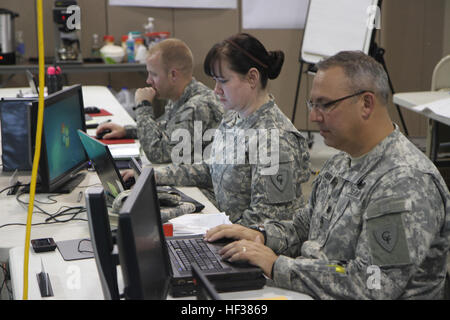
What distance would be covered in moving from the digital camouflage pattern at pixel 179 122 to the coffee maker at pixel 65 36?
7.97 ft

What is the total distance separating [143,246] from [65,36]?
4.31 metres

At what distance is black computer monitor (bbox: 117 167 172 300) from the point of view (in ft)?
3.21

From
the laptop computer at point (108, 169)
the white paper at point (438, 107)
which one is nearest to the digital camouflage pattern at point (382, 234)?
the laptop computer at point (108, 169)

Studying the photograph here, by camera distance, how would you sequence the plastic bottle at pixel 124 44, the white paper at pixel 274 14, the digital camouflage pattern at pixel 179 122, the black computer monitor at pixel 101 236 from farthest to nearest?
the white paper at pixel 274 14
the plastic bottle at pixel 124 44
the digital camouflage pattern at pixel 179 122
the black computer monitor at pixel 101 236

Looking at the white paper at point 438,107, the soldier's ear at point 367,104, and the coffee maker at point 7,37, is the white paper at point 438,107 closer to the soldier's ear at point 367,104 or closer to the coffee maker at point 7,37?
the soldier's ear at point 367,104

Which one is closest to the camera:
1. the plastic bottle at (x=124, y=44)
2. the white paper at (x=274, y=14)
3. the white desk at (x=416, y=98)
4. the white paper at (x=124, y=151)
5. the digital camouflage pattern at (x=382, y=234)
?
the digital camouflage pattern at (x=382, y=234)

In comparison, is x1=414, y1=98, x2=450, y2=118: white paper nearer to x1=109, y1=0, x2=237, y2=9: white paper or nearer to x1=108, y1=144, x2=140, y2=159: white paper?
x1=108, y1=144, x2=140, y2=159: white paper

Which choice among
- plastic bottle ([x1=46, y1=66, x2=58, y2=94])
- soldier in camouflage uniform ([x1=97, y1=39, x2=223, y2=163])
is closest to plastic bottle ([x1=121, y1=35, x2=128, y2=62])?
plastic bottle ([x1=46, y1=66, x2=58, y2=94])

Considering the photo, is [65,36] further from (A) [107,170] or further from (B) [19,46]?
(A) [107,170]

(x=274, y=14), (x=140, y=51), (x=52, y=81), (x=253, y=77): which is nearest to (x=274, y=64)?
(x=253, y=77)

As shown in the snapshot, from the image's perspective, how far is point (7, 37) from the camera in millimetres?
4980

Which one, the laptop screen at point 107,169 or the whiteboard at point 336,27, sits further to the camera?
the whiteboard at point 336,27

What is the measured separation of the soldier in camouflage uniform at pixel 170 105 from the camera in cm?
277
